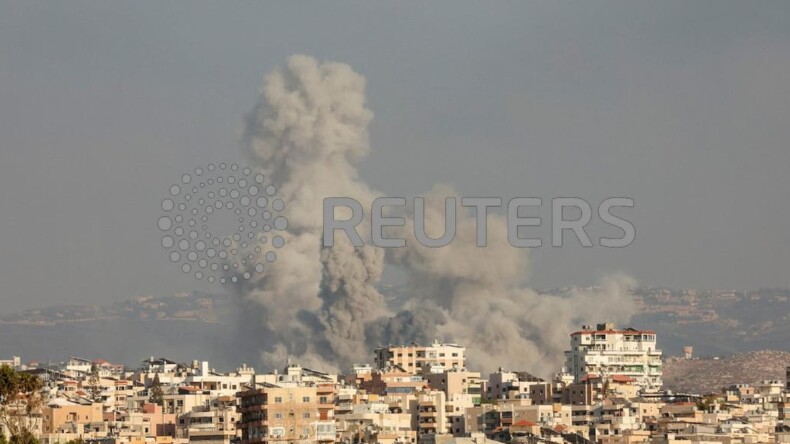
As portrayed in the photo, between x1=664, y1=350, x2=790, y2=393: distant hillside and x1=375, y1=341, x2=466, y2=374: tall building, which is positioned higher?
x1=664, y1=350, x2=790, y2=393: distant hillside

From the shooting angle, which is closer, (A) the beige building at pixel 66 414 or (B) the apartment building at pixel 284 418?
(B) the apartment building at pixel 284 418

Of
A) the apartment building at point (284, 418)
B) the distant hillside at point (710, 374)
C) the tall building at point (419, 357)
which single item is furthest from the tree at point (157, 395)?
the distant hillside at point (710, 374)

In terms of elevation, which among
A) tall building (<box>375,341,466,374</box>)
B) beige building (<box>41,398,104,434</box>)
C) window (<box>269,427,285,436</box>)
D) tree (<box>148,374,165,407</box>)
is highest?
tall building (<box>375,341,466,374</box>)

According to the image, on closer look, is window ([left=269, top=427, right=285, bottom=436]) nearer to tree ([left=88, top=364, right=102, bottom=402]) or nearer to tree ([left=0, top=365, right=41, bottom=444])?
tree ([left=0, top=365, right=41, bottom=444])

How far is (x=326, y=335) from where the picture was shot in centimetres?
15925

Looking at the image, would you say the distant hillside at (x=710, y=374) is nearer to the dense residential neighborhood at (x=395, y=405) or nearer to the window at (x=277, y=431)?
the dense residential neighborhood at (x=395, y=405)

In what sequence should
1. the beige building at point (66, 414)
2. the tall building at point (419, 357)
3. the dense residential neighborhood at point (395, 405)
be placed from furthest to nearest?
the tall building at point (419, 357) < the beige building at point (66, 414) < the dense residential neighborhood at point (395, 405)

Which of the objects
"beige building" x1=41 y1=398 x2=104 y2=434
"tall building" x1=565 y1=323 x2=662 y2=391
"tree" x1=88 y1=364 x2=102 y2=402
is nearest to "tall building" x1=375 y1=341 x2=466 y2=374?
"tall building" x1=565 y1=323 x2=662 y2=391

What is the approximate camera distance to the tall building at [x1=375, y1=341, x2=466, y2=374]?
14638 centimetres

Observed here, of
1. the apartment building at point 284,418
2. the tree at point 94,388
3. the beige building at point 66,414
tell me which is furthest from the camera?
the tree at point 94,388

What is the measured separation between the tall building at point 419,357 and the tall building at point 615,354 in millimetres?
7307

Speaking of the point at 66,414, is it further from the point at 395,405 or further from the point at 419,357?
the point at 419,357

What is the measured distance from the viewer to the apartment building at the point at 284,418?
7900 cm

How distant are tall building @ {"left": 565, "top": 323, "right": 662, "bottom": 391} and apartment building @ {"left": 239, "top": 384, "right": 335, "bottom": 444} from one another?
6533 centimetres
